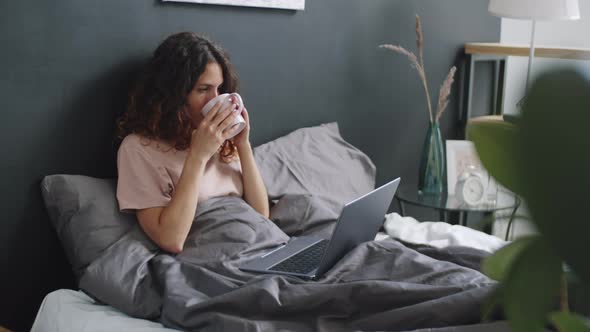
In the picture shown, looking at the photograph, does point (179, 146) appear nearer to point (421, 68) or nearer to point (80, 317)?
point (80, 317)

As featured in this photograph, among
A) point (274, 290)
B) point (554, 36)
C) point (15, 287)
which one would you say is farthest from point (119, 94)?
point (554, 36)

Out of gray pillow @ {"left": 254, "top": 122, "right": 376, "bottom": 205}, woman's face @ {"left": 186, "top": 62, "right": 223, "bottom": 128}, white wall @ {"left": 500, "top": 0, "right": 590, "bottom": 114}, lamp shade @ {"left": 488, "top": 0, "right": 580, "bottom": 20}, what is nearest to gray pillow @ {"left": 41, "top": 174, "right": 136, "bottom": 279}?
woman's face @ {"left": 186, "top": 62, "right": 223, "bottom": 128}

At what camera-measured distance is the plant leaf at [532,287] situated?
1.38 feet

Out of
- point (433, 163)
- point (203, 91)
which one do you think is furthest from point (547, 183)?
point (433, 163)

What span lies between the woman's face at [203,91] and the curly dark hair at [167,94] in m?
0.02

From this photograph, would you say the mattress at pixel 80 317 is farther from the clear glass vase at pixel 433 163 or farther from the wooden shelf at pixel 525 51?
the wooden shelf at pixel 525 51

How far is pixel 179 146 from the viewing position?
2031 millimetres

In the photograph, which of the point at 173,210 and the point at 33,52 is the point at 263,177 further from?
the point at 33,52

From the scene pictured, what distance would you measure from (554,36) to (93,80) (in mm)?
2755

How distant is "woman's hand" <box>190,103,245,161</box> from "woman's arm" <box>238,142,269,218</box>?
0.62ft

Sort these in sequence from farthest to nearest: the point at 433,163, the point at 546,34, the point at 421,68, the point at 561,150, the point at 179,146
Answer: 1. the point at 546,34
2. the point at 421,68
3. the point at 433,163
4. the point at 179,146
5. the point at 561,150

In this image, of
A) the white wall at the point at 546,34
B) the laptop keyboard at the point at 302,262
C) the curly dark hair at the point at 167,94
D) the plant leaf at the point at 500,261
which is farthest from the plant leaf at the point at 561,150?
the white wall at the point at 546,34

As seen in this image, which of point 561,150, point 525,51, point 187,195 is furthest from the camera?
point 525,51

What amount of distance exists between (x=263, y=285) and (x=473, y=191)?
56.6 inches
